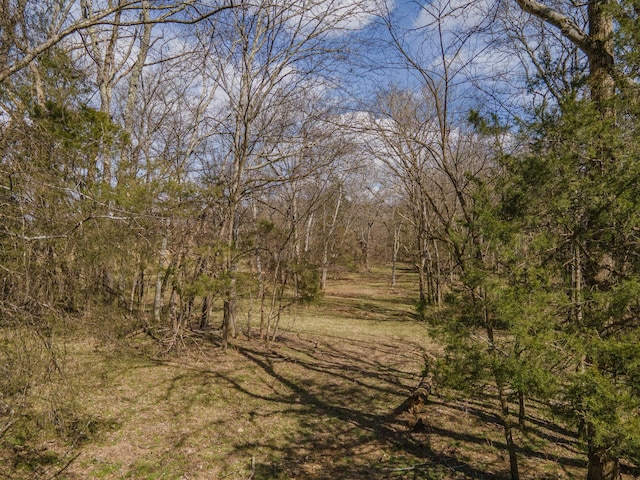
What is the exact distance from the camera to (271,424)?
18.4 feet

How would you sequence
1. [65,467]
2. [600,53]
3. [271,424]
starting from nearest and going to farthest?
[600,53] → [65,467] → [271,424]

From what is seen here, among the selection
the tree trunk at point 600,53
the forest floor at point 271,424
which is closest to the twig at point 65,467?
the forest floor at point 271,424

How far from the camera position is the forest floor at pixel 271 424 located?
4367mm

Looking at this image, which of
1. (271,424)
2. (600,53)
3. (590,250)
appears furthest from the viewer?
(271,424)

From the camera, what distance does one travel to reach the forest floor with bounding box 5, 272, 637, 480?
4.37 meters

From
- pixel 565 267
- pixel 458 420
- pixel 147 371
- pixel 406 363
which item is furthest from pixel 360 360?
pixel 565 267

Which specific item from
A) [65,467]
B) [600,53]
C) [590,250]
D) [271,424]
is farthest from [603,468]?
[65,467]

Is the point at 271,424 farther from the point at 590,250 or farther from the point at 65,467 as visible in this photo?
the point at 590,250

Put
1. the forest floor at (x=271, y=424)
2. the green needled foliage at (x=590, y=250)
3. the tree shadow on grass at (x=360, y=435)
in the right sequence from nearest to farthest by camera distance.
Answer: the green needled foliage at (x=590, y=250)
the forest floor at (x=271, y=424)
the tree shadow on grass at (x=360, y=435)

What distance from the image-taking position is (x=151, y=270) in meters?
8.28

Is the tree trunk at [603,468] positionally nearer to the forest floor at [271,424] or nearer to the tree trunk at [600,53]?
the forest floor at [271,424]

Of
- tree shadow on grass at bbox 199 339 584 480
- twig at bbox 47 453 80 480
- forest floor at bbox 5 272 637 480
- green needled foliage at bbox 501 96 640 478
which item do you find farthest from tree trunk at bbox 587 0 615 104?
twig at bbox 47 453 80 480

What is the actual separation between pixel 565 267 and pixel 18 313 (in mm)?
4310

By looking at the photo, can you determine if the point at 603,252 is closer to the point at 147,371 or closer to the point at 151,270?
the point at 147,371
